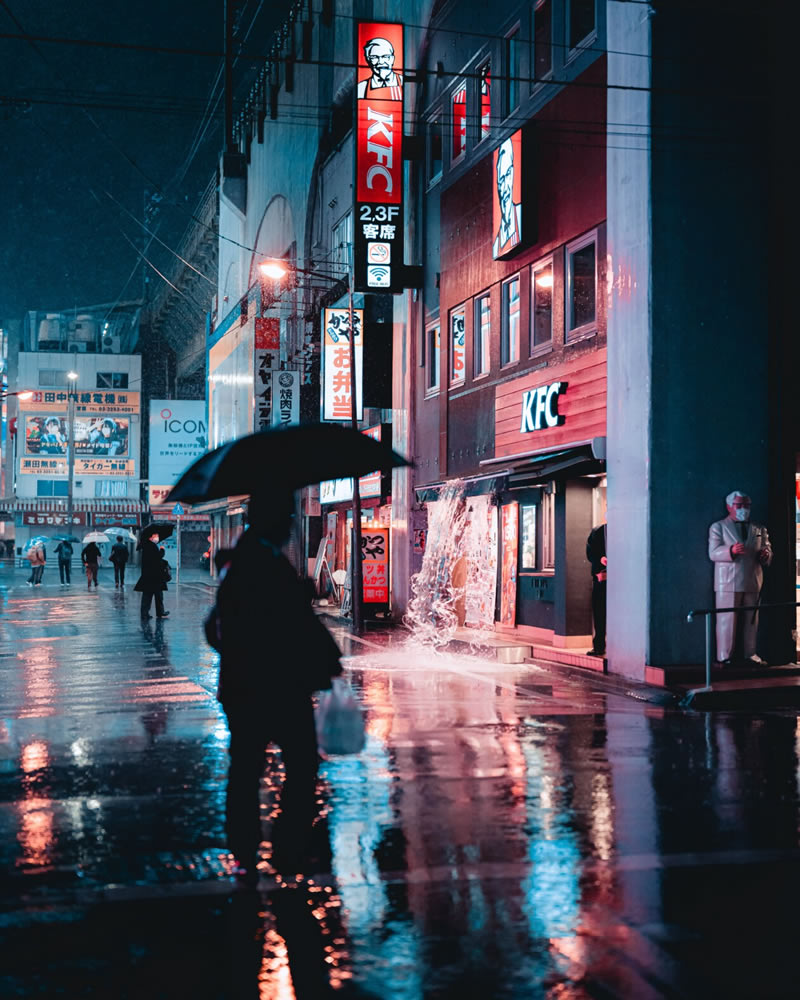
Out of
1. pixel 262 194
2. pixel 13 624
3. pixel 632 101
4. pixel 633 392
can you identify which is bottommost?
pixel 13 624

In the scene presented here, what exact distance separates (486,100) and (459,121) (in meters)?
1.59

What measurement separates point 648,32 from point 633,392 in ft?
16.1

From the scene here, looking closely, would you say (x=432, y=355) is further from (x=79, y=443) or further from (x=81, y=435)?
(x=81, y=435)

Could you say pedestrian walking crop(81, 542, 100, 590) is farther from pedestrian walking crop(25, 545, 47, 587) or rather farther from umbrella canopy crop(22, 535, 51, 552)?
umbrella canopy crop(22, 535, 51, 552)

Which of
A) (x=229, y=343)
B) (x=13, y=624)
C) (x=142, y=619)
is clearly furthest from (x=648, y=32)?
(x=229, y=343)

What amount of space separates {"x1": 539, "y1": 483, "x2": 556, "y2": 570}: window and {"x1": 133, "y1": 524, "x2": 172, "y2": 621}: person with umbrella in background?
870 centimetres

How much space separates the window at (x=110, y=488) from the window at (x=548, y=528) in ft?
239

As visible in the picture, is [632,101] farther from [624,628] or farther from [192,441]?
[192,441]

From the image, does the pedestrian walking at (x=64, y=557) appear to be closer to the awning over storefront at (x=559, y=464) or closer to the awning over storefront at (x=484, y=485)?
the awning over storefront at (x=484, y=485)

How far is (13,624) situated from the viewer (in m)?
26.4

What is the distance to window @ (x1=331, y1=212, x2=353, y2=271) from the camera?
36625mm

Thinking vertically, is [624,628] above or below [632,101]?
below

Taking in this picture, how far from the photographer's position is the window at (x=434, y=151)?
87.6ft

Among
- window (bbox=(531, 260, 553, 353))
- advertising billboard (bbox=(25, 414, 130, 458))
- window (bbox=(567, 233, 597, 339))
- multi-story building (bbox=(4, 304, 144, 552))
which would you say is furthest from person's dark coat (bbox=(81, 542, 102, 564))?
advertising billboard (bbox=(25, 414, 130, 458))
